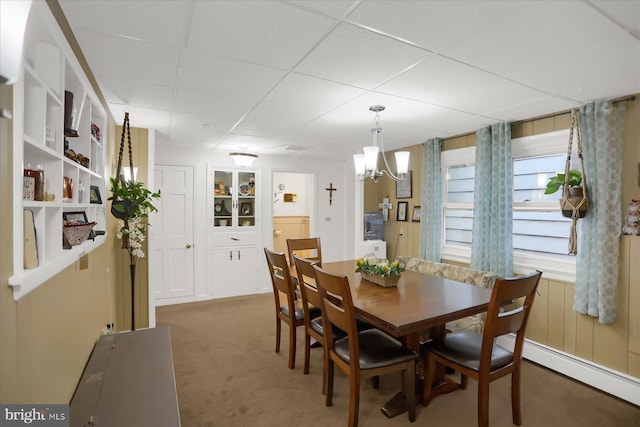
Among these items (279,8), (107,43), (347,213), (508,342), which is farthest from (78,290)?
(347,213)

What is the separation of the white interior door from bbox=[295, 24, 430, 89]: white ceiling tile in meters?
3.29

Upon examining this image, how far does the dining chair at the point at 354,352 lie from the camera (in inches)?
77.4

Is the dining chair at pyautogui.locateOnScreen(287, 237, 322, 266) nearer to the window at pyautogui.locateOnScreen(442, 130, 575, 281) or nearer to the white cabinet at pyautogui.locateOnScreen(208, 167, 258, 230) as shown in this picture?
the white cabinet at pyautogui.locateOnScreen(208, 167, 258, 230)

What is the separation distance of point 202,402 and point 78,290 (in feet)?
3.85

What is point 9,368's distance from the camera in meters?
0.99

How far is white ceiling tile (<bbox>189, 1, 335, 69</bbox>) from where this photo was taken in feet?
4.75

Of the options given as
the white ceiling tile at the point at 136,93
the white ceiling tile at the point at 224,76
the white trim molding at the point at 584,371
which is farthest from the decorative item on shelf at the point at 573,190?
the white ceiling tile at the point at 136,93

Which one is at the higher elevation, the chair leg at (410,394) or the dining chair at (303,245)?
the dining chair at (303,245)

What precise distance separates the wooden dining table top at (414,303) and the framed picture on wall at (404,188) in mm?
2127

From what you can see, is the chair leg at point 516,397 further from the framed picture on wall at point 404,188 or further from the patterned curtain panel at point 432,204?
the framed picture on wall at point 404,188

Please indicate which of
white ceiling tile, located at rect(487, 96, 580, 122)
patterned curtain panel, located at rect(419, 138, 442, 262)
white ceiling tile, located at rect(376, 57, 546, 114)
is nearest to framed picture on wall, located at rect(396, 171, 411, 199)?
patterned curtain panel, located at rect(419, 138, 442, 262)

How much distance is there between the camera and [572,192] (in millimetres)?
2703

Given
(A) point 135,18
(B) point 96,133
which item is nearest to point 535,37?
(A) point 135,18

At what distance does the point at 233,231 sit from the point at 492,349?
13.0 ft
